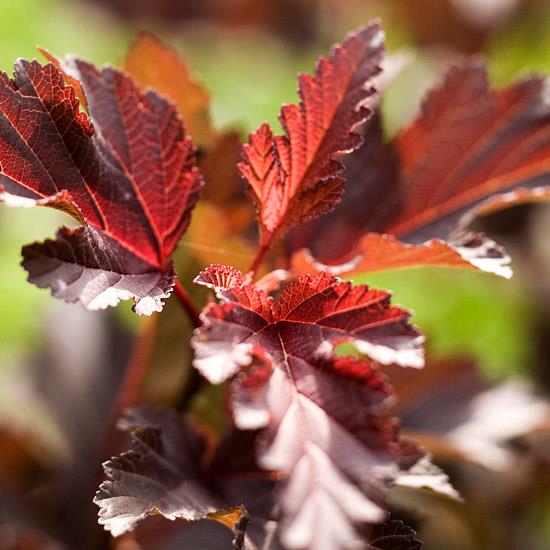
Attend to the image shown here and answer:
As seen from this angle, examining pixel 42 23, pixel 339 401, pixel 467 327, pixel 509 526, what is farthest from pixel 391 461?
pixel 42 23

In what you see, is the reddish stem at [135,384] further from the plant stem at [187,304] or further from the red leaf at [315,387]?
the red leaf at [315,387]

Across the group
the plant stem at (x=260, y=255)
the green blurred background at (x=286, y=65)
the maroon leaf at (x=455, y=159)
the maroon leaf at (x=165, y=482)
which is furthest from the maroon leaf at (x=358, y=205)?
the green blurred background at (x=286, y=65)

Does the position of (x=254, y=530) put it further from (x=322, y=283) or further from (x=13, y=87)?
(x=13, y=87)

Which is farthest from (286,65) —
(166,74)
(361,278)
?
(166,74)

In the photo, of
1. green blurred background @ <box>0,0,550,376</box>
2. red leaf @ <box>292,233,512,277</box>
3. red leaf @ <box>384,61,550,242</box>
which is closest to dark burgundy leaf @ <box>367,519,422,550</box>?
red leaf @ <box>292,233,512,277</box>

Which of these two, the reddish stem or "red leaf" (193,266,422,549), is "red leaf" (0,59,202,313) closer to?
"red leaf" (193,266,422,549)
